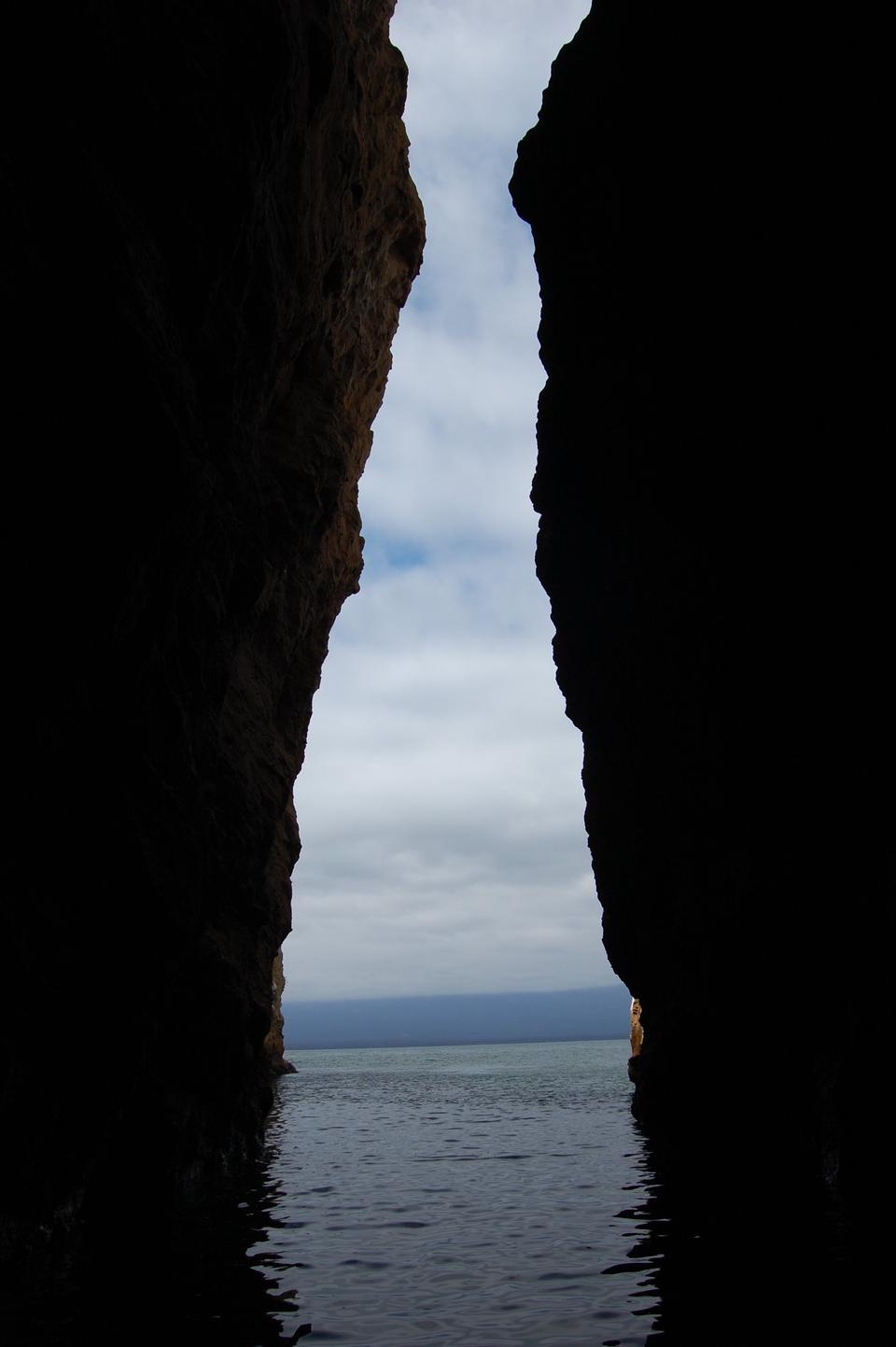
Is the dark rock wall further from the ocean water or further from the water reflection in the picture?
the ocean water

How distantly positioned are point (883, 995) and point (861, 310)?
8.92 m

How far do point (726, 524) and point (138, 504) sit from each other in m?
10.0

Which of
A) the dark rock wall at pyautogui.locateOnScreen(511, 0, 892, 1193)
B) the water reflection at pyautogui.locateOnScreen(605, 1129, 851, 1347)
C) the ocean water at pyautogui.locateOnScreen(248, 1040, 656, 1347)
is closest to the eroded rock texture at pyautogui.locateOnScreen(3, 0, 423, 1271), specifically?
the ocean water at pyautogui.locateOnScreen(248, 1040, 656, 1347)

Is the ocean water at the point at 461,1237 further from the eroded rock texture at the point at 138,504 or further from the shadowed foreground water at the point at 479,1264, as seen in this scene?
the eroded rock texture at the point at 138,504

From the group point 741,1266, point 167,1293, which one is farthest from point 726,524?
point 167,1293

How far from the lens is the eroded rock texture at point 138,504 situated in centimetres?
990

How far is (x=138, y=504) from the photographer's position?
11383 mm

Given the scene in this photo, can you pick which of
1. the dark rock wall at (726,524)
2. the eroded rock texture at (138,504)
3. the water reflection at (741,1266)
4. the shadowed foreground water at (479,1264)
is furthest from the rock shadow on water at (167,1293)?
the dark rock wall at (726,524)

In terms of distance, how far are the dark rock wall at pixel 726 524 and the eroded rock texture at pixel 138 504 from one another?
18.8 feet

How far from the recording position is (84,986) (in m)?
13.1

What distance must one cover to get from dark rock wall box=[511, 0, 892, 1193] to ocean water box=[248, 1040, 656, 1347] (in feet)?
13.3

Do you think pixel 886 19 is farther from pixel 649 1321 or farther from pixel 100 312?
pixel 649 1321

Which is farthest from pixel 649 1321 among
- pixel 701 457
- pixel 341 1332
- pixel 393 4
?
pixel 393 4

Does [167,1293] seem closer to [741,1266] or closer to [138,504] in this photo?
[741,1266]
